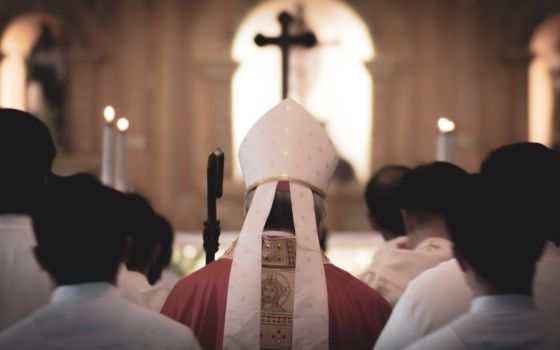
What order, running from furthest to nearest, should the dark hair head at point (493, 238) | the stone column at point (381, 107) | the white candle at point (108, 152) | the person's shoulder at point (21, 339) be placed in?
the stone column at point (381, 107) < the white candle at point (108, 152) < the dark hair head at point (493, 238) < the person's shoulder at point (21, 339)

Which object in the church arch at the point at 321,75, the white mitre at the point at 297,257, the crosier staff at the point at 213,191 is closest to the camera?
the white mitre at the point at 297,257

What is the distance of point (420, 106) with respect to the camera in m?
11.4

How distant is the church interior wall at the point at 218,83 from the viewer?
11.3 metres

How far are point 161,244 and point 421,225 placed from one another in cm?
99

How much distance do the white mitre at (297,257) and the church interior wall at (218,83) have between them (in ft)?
26.7

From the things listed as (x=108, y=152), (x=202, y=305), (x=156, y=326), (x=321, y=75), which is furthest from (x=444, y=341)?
(x=321, y=75)

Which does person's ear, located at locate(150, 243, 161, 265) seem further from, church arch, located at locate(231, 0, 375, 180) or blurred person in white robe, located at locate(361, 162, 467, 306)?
church arch, located at locate(231, 0, 375, 180)

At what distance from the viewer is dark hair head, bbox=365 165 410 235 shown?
3.39 meters

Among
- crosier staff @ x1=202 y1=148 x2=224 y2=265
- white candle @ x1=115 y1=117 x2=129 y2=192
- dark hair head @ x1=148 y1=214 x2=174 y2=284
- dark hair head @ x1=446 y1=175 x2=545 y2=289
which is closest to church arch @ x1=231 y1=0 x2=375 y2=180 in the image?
white candle @ x1=115 y1=117 x2=129 y2=192

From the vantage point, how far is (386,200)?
11.1ft

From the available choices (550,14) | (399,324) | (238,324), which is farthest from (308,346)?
(550,14)

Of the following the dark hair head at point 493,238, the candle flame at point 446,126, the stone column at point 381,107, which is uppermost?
the candle flame at point 446,126

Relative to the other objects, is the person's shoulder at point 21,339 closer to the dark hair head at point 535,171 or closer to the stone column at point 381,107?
the dark hair head at point 535,171

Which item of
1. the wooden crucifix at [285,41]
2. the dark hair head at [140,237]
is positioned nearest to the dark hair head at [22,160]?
the dark hair head at [140,237]
